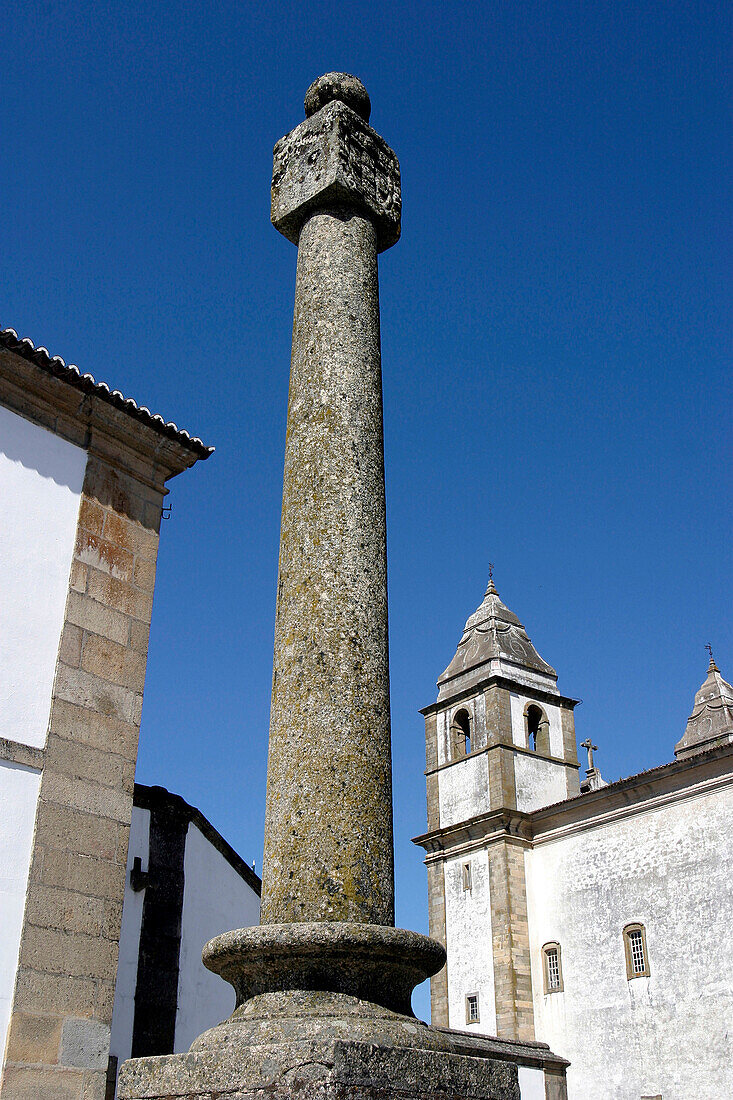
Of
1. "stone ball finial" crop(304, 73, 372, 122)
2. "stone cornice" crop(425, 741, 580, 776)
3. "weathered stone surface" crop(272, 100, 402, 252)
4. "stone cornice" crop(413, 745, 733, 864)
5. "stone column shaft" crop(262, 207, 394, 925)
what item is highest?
"stone cornice" crop(425, 741, 580, 776)

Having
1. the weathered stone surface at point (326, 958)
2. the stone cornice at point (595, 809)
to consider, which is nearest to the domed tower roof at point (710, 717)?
the stone cornice at point (595, 809)

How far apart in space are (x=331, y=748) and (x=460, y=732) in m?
25.0

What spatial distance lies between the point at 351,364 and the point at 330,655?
1387mm

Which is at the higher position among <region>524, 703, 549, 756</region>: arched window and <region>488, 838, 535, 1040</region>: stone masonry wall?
<region>524, 703, 549, 756</region>: arched window

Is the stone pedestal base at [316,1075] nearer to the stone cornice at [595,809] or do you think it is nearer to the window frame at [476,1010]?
the stone cornice at [595,809]

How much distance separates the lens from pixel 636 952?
66.0 feet

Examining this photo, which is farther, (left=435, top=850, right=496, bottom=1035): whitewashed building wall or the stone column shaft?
(left=435, top=850, right=496, bottom=1035): whitewashed building wall

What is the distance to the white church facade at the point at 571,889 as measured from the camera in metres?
18.8

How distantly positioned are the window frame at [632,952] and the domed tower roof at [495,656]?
26.7ft

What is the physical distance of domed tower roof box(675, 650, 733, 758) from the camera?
28872mm

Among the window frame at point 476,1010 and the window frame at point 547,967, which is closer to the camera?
the window frame at point 547,967

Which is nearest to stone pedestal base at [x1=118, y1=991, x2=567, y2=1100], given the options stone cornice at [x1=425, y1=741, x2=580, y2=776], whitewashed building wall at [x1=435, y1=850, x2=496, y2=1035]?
whitewashed building wall at [x1=435, y1=850, x2=496, y2=1035]

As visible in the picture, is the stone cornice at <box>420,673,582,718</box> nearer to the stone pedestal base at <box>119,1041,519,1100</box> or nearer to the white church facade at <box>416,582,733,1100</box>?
the white church facade at <box>416,582,733,1100</box>

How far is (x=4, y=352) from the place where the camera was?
7047 millimetres
